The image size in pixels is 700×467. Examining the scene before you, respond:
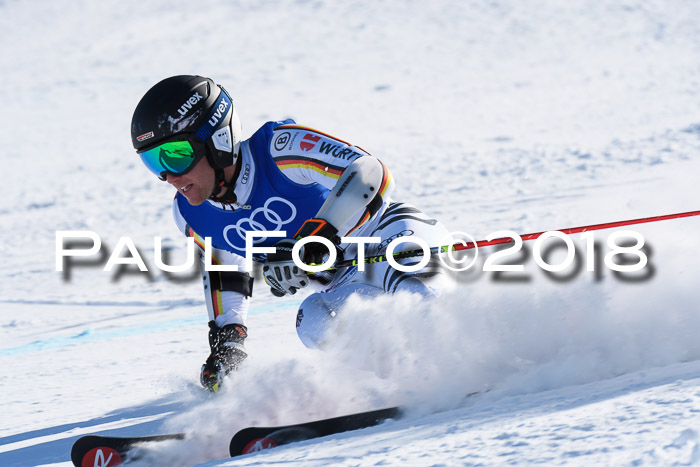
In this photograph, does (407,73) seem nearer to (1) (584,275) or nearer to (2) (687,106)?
(2) (687,106)

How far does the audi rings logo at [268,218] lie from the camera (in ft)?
10.6

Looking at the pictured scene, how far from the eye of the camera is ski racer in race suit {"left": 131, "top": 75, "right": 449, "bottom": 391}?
9.93 feet

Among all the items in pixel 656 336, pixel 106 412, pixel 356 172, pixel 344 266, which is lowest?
pixel 106 412

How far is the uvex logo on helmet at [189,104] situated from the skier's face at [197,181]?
184 mm

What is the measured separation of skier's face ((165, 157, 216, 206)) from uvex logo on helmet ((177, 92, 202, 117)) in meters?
0.18

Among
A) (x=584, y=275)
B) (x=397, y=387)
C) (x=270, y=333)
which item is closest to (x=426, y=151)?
(x=270, y=333)

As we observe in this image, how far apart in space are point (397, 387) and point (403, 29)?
16633 mm

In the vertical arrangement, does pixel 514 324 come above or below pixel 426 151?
below

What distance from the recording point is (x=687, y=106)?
433 inches

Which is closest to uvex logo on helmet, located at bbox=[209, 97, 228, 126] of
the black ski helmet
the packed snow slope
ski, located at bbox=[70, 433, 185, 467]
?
the black ski helmet

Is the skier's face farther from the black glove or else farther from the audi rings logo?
the black glove

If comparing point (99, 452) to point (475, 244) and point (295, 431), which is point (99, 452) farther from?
point (475, 244)

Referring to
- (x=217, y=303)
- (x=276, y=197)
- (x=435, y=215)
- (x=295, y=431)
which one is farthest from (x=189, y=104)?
(x=435, y=215)

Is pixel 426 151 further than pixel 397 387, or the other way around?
pixel 426 151
